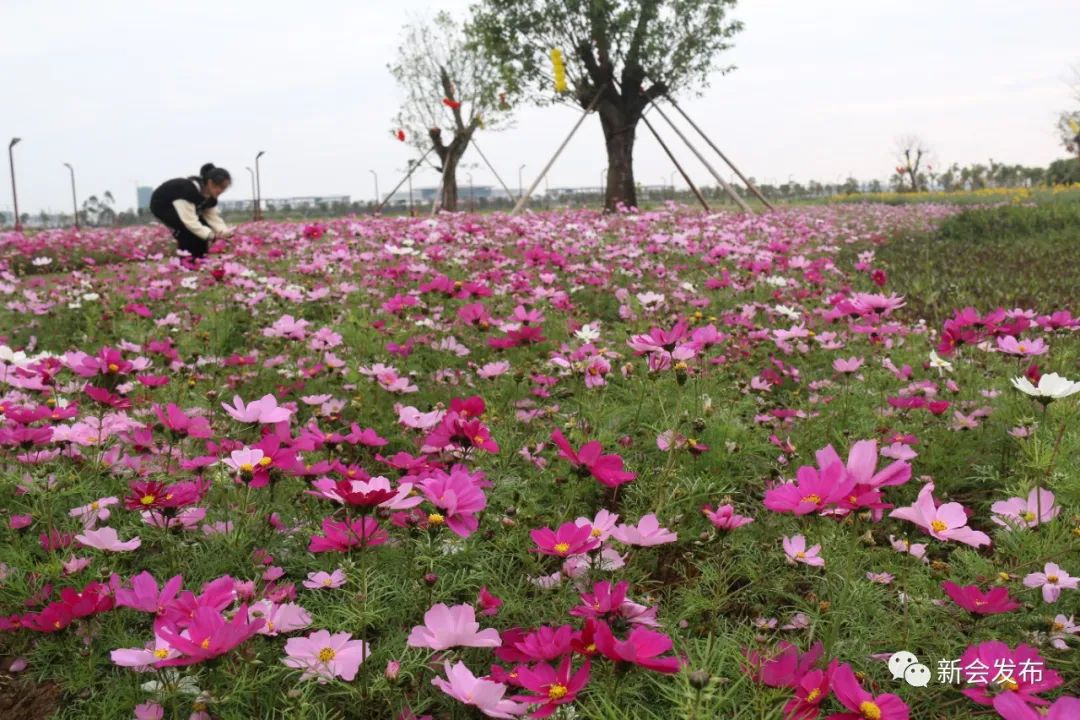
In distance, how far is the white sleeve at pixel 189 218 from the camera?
6906 mm

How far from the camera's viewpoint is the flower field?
106cm

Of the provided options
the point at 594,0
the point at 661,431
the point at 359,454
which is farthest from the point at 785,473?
the point at 594,0

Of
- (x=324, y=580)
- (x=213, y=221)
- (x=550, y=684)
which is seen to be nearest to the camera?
(x=550, y=684)

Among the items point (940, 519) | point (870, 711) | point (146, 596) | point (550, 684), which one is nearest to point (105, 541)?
point (146, 596)

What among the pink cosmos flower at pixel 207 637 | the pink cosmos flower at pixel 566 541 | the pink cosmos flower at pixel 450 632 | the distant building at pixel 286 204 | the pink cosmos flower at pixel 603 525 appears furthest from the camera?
the distant building at pixel 286 204

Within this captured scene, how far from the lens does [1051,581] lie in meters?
1.33

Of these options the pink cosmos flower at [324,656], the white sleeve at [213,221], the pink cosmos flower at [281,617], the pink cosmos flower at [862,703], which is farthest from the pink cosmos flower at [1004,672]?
the white sleeve at [213,221]

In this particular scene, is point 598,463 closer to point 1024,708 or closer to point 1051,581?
point 1024,708

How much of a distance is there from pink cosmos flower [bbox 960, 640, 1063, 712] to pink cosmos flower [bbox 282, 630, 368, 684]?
0.84 meters

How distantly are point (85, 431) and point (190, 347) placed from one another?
201 centimetres

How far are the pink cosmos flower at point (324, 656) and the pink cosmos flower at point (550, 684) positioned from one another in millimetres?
291

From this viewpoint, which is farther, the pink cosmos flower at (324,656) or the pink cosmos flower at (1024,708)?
the pink cosmos flower at (324,656)

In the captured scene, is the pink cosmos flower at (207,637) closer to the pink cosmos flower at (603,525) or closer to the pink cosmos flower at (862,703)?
the pink cosmos flower at (603,525)

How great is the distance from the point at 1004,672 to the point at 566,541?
62cm
